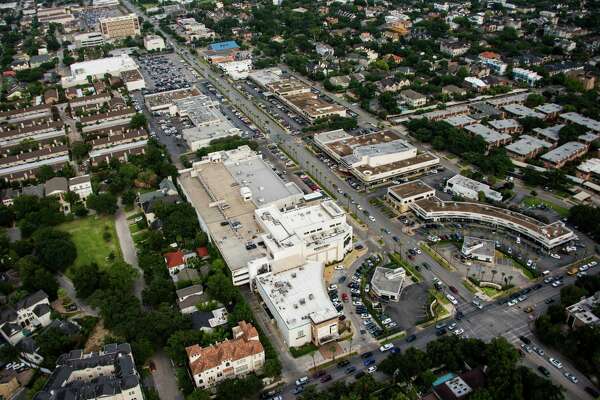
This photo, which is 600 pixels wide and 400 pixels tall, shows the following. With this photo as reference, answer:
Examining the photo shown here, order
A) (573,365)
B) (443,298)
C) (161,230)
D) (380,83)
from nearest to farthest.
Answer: (573,365)
(443,298)
(161,230)
(380,83)

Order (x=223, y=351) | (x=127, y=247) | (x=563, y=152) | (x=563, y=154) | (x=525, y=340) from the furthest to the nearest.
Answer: (x=563, y=152), (x=563, y=154), (x=127, y=247), (x=525, y=340), (x=223, y=351)

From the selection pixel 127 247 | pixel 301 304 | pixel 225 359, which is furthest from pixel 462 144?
pixel 225 359

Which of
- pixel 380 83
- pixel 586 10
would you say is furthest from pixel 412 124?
pixel 586 10

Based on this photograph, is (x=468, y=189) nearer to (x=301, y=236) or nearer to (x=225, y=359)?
(x=301, y=236)

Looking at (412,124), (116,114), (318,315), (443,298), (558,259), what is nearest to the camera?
(318,315)

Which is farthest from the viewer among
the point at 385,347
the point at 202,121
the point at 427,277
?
the point at 202,121

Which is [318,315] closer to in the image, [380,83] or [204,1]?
[380,83]

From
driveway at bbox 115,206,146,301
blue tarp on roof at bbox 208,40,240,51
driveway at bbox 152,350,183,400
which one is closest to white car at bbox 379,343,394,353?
driveway at bbox 152,350,183,400
